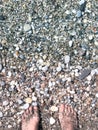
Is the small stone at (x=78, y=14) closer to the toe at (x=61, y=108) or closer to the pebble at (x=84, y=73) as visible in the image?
the pebble at (x=84, y=73)

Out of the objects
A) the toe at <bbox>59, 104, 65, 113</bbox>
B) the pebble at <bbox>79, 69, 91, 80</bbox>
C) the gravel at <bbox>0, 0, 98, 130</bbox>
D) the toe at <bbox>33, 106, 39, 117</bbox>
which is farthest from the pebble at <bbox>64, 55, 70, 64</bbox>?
the toe at <bbox>33, 106, 39, 117</bbox>

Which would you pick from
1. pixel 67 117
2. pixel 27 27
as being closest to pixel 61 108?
pixel 67 117

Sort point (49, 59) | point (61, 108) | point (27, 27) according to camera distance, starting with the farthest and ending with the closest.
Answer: point (27, 27) < point (49, 59) < point (61, 108)

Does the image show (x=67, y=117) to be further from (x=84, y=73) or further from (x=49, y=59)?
(x=49, y=59)

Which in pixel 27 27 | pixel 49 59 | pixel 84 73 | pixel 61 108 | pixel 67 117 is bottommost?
pixel 67 117

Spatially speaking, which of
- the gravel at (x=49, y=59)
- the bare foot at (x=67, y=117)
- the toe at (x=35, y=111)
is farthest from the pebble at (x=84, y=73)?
the toe at (x=35, y=111)

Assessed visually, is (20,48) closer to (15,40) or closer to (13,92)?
(15,40)
